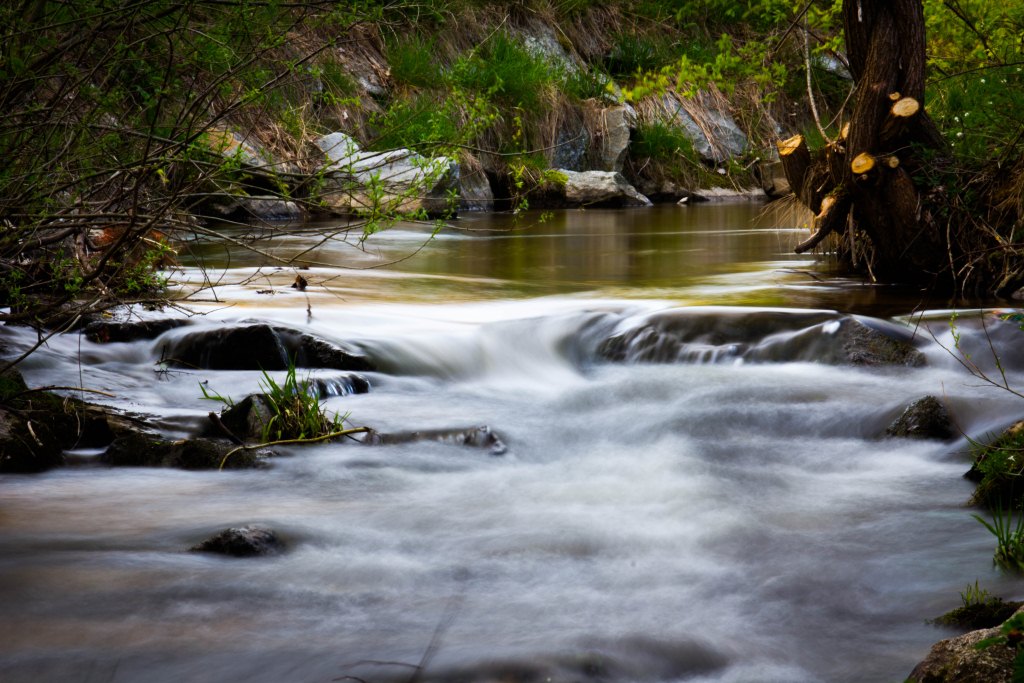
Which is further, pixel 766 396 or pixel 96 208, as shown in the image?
pixel 766 396

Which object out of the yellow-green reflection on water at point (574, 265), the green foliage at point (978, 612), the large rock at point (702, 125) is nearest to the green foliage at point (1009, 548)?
the green foliage at point (978, 612)

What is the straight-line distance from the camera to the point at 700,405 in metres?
4.74

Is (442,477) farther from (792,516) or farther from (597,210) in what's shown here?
(597,210)

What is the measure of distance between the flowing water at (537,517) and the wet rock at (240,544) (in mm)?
A: 49

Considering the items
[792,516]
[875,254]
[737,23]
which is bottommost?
[792,516]

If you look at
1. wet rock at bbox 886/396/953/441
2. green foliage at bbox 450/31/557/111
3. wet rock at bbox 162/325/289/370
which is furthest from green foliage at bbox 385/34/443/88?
wet rock at bbox 886/396/953/441

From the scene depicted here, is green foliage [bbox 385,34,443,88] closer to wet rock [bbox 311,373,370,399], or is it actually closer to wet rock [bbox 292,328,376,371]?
wet rock [bbox 292,328,376,371]

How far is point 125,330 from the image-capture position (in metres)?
5.13

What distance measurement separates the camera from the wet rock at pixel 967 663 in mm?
1717

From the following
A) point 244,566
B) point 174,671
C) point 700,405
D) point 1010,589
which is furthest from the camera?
point 700,405

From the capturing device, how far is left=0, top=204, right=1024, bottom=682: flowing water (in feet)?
7.82

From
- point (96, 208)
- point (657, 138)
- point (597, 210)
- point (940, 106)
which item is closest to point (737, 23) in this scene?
point (657, 138)

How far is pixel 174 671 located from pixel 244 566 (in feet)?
2.09

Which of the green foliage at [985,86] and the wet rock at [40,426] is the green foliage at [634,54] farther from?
the wet rock at [40,426]
